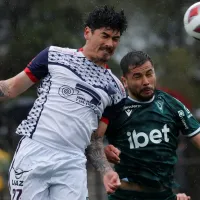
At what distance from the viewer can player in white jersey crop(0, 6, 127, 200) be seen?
4.67 m

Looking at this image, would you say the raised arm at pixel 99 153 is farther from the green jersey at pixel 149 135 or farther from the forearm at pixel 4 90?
the forearm at pixel 4 90

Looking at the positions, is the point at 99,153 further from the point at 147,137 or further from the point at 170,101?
the point at 170,101

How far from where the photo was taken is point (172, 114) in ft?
17.4

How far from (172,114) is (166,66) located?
3623 mm

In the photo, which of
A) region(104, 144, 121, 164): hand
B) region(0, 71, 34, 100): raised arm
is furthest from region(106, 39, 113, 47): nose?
region(104, 144, 121, 164): hand

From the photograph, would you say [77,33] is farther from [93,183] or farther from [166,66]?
[93,183]

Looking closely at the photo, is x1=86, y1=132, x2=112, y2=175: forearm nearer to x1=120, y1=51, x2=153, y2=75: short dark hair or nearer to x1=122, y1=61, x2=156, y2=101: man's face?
x1=122, y1=61, x2=156, y2=101: man's face

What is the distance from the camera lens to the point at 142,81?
518 centimetres

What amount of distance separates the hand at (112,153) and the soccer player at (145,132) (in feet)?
0.70

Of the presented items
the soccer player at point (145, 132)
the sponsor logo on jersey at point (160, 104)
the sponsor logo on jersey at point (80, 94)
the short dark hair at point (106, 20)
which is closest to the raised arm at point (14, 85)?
the sponsor logo on jersey at point (80, 94)

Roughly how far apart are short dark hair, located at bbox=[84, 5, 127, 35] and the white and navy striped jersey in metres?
0.22

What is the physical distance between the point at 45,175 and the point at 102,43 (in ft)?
3.01

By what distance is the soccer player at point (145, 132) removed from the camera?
5.23 m

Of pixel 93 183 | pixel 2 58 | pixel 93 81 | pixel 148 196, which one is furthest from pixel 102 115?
pixel 2 58
